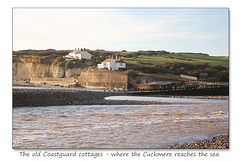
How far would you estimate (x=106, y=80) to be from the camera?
17.0 metres

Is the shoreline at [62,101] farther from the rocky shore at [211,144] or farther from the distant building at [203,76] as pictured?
the distant building at [203,76]

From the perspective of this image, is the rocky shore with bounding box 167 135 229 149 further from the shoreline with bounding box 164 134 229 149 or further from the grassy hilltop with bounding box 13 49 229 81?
the grassy hilltop with bounding box 13 49 229 81

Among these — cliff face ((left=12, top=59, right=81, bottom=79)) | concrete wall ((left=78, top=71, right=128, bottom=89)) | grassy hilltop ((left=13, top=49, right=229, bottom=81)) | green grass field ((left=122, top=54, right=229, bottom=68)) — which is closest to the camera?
green grass field ((left=122, top=54, right=229, bottom=68))

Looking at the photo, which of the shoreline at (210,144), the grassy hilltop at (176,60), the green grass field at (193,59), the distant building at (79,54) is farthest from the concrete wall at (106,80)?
the shoreline at (210,144)

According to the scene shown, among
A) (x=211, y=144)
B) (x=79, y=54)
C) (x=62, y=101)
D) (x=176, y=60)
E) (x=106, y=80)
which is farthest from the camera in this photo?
(x=106, y=80)

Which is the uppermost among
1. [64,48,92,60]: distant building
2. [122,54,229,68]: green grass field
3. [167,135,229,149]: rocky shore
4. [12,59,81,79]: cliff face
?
[64,48,92,60]: distant building

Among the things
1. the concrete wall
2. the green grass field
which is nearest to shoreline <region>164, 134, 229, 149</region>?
the green grass field

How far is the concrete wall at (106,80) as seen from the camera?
16969mm

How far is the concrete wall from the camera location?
17.0m

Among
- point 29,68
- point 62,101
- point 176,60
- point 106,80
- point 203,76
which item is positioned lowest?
point 62,101

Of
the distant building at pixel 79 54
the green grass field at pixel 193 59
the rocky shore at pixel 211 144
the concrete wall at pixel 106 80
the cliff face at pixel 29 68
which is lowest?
the rocky shore at pixel 211 144

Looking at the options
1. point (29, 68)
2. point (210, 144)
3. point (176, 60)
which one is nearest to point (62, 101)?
point (29, 68)

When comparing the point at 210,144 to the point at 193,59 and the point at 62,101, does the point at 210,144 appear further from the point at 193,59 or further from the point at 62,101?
the point at 62,101
